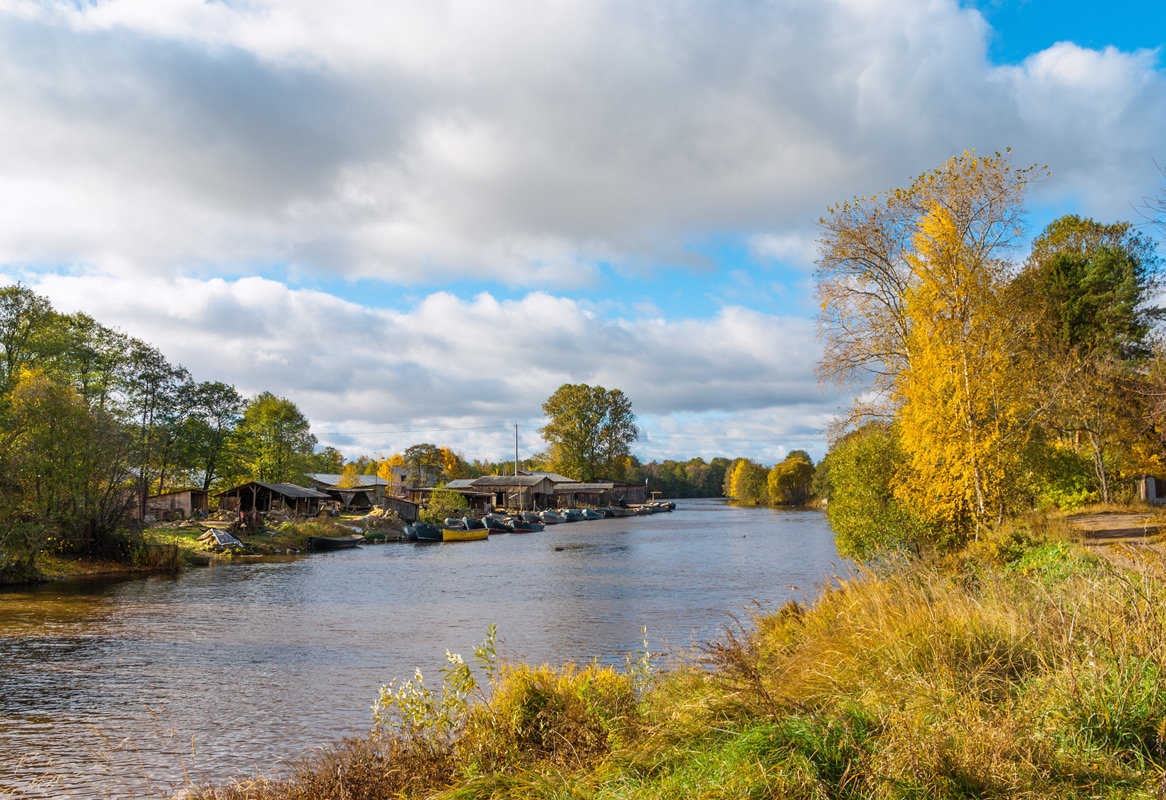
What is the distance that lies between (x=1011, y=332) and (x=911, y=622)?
52.0ft

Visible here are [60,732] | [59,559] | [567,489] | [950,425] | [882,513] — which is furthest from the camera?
[567,489]

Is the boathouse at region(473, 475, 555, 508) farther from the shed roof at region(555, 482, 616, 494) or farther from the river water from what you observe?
the river water

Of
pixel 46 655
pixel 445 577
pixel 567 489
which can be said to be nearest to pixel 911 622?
pixel 46 655

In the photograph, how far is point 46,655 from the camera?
16172 mm

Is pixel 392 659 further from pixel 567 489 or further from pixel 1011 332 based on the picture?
pixel 567 489

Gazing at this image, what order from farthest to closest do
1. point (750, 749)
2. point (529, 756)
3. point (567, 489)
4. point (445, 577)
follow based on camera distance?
point (567, 489) < point (445, 577) < point (529, 756) < point (750, 749)

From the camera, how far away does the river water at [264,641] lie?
1029cm

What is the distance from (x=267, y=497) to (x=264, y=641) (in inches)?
1912

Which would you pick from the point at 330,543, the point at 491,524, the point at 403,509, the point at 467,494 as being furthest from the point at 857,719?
the point at 467,494

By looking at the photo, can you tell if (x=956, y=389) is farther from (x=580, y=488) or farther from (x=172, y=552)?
(x=580, y=488)

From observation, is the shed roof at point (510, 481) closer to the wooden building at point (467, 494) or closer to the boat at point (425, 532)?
the wooden building at point (467, 494)

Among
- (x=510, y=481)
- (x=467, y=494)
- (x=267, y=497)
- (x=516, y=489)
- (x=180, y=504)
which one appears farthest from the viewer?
(x=510, y=481)

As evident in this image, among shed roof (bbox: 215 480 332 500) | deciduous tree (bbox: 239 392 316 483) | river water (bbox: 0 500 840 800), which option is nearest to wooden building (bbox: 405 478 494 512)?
deciduous tree (bbox: 239 392 316 483)

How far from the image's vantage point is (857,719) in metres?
5.04
